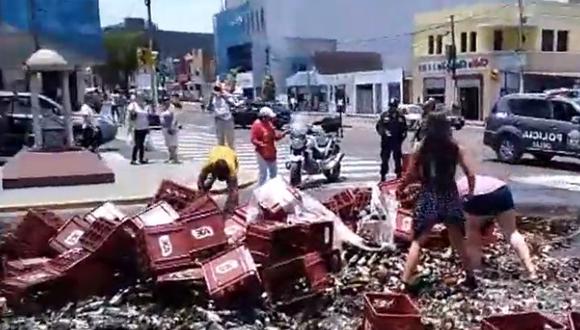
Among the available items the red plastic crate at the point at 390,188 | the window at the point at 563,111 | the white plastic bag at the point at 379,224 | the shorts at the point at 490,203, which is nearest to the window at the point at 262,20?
the window at the point at 563,111

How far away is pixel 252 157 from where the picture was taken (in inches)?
1030

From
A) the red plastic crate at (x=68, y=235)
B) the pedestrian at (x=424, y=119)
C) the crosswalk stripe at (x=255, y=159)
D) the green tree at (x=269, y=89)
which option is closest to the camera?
the pedestrian at (x=424, y=119)

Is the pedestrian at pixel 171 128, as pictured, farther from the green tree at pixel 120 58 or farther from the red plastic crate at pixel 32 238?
the green tree at pixel 120 58

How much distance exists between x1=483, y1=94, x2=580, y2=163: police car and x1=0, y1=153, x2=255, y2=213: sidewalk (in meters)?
6.64

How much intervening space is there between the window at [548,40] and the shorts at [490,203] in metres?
49.5

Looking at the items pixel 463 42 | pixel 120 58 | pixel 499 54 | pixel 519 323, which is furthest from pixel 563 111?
pixel 120 58

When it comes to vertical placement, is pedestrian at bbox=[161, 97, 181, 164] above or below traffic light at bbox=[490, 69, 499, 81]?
below

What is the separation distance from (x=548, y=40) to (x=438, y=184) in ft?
166

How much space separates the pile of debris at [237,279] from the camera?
728cm

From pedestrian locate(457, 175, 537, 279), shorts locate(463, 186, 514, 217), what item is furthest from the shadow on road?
shorts locate(463, 186, 514, 217)

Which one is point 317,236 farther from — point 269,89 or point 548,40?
point 269,89

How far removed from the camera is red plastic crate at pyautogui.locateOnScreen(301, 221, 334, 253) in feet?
26.5

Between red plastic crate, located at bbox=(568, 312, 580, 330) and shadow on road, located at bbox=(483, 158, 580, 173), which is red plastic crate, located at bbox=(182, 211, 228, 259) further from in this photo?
shadow on road, located at bbox=(483, 158, 580, 173)

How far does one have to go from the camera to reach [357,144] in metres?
31.4
